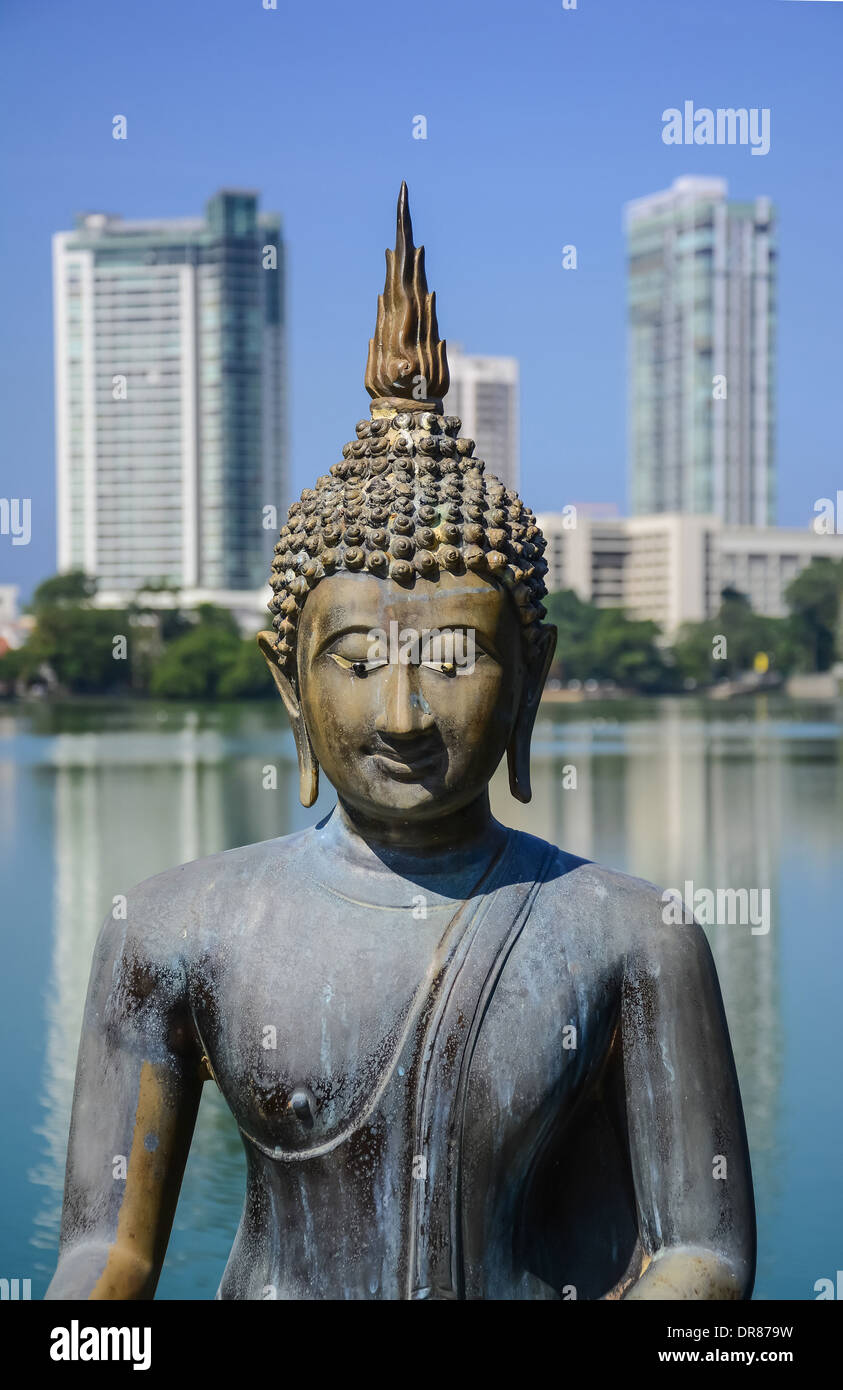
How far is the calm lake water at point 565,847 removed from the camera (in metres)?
9.91

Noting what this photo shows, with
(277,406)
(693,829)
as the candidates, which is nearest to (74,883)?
(693,829)

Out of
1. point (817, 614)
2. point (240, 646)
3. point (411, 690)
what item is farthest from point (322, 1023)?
point (817, 614)

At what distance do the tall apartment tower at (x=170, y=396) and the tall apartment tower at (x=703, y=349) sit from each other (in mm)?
42089

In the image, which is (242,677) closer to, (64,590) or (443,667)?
(64,590)

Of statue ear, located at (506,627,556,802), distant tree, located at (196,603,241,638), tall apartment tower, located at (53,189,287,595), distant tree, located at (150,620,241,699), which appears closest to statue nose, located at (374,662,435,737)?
statue ear, located at (506,627,556,802)

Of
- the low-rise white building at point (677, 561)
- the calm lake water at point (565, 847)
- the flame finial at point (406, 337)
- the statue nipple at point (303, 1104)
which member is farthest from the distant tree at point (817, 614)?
the statue nipple at point (303, 1104)

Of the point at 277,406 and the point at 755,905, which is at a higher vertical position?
the point at 277,406

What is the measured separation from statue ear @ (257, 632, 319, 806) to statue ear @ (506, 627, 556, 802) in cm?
38

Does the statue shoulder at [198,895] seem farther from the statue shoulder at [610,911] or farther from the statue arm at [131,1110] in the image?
the statue shoulder at [610,911]

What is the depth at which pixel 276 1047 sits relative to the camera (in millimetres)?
3133

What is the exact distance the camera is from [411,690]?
3.16 metres

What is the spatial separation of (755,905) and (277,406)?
4595 inches

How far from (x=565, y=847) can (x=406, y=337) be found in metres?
19.5
